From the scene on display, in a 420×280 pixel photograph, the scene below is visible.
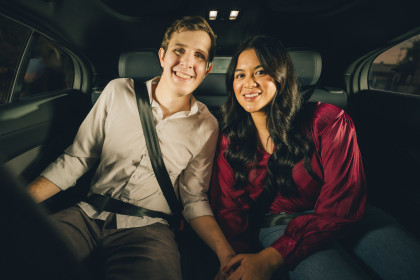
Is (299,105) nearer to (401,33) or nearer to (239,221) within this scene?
(239,221)

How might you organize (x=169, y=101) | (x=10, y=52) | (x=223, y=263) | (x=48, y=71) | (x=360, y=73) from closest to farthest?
(x=223, y=263), (x=169, y=101), (x=10, y=52), (x=360, y=73), (x=48, y=71)

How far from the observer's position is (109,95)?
135 centimetres

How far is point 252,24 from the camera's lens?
255 cm

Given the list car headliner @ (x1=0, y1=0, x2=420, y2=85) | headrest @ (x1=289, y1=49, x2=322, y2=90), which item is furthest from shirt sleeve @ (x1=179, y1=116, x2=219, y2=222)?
car headliner @ (x1=0, y1=0, x2=420, y2=85)

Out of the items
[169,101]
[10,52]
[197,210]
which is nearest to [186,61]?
[169,101]

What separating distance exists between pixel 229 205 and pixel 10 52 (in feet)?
6.61

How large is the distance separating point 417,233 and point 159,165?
1821mm

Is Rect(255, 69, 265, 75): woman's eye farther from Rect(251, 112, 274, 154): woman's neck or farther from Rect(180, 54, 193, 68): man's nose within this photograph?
Rect(180, 54, 193, 68): man's nose

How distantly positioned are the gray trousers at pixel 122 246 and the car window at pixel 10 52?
0.97 m

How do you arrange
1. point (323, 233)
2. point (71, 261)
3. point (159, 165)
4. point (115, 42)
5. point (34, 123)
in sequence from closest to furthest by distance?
point (71, 261), point (323, 233), point (159, 165), point (34, 123), point (115, 42)

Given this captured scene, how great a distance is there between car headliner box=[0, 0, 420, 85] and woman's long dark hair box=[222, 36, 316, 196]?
1.32m

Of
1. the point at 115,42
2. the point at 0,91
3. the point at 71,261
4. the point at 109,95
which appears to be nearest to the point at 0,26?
the point at 0,91

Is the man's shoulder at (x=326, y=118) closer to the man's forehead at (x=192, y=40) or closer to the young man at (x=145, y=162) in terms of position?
the young man at (x=145, y=162)

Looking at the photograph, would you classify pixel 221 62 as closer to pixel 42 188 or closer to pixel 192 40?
pixel 192 40
